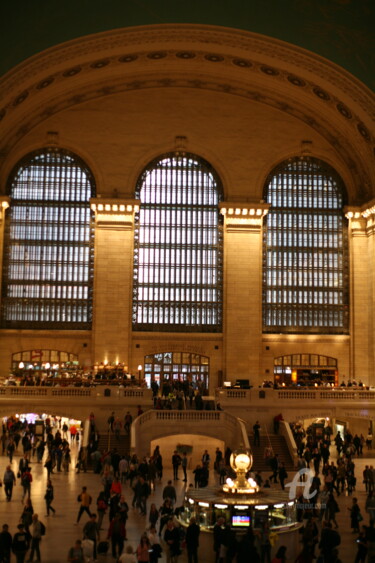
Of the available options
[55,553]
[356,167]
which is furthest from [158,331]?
[55,553]

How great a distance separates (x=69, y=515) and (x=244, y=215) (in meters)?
27.9

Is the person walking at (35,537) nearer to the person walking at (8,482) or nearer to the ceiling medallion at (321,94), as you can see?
the person walking at (8,482)

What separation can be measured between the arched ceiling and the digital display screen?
25503 mm

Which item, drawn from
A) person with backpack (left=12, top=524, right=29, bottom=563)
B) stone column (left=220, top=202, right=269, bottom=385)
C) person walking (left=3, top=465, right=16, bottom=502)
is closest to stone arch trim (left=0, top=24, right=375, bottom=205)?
stone column (left=220, top=202, right=269, bottom=385)

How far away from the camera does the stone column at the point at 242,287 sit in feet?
150

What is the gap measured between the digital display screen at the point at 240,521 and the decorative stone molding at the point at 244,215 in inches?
1176

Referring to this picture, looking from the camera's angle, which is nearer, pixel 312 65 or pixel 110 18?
pixel 110 18

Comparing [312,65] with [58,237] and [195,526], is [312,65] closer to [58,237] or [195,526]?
[58,237]

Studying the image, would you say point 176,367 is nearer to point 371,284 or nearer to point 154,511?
point 371,284

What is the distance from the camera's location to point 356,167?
47.3 meters

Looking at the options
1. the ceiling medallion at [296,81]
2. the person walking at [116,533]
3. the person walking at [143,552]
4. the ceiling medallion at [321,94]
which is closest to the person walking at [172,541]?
the person walking at [116,533]

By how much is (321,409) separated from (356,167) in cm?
1722

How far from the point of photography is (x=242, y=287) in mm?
46469

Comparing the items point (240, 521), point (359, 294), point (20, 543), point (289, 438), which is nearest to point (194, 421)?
point (289, 438)
